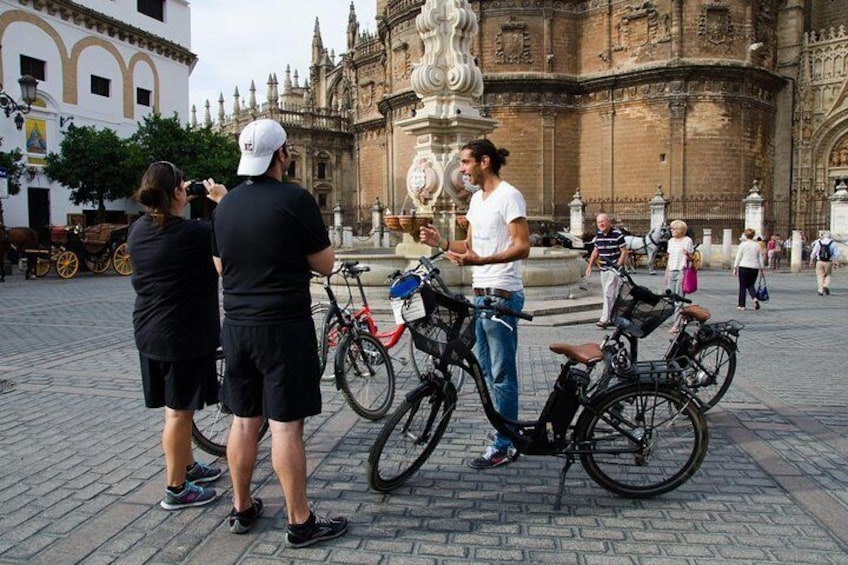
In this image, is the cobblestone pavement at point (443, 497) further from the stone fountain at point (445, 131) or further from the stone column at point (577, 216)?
the stone column at point (577, 216)

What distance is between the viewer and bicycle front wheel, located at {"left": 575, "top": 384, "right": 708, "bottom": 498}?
4.16 meters

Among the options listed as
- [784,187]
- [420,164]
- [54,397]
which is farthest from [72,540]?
[784,187]

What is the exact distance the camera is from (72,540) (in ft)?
12.0

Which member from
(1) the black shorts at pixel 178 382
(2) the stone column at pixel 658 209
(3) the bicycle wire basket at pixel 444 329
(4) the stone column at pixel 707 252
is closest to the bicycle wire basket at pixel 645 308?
(3) the bicycle wire basket at pixel 444 329

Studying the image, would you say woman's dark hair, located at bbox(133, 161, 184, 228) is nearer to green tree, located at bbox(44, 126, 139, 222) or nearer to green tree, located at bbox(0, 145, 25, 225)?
green tree, located at bbox(0, 145, 25, 225)

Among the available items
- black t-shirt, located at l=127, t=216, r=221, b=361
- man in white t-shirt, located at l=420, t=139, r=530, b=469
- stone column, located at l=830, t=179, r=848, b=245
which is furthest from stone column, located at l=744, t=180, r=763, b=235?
black t-shirt, located at l=127, t=216, r=221, b=361

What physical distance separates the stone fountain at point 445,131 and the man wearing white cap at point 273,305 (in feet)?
29.4

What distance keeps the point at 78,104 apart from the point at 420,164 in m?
23.8

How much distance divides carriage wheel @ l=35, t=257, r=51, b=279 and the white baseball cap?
20.1 meters

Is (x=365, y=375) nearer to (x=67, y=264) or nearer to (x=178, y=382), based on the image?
(x=178, y=382)

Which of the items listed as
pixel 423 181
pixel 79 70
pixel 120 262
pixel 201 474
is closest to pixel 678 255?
pixel 423 181

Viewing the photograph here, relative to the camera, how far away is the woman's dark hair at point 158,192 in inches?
156

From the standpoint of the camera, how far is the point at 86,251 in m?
20.8

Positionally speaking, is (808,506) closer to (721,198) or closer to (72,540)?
(72,540)
